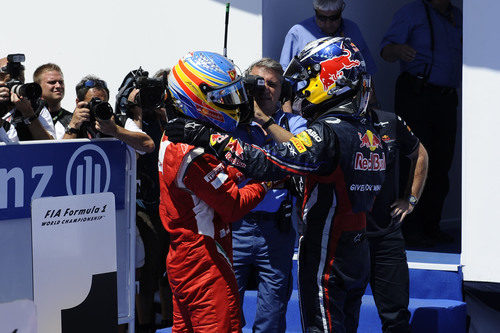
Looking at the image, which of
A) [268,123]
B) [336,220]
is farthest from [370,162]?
[268,123]

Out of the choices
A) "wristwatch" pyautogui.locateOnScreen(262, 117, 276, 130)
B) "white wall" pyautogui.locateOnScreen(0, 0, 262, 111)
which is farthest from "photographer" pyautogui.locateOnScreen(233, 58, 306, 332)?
"white wall" pyautogui.locateOnScreen(0, 0, 262, 111)

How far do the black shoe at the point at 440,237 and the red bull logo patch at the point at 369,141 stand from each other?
11.2 ft

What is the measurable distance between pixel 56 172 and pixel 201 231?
0.92m

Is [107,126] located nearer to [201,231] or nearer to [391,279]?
[201,231]

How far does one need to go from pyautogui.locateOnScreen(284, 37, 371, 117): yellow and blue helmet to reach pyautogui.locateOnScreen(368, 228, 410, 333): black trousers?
1.26m

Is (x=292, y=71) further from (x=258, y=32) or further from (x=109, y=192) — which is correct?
(x=258, y=32)

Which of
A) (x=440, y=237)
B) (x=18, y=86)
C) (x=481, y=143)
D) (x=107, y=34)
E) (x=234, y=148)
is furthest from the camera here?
(x=440, y=237)

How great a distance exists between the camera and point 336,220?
141 inches

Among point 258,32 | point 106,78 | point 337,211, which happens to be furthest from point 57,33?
point 337,211

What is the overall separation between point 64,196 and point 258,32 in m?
2.81

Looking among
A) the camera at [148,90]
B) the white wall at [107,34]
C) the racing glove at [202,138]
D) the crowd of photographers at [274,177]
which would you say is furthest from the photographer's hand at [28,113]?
the white wall at [107,34]

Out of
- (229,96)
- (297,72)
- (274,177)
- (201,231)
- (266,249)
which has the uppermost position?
(297,72)

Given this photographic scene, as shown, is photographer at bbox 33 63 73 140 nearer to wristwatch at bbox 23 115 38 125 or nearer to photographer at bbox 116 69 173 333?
photographer at bbox 116 69 173 333

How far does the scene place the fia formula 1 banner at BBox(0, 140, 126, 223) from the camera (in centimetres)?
381
